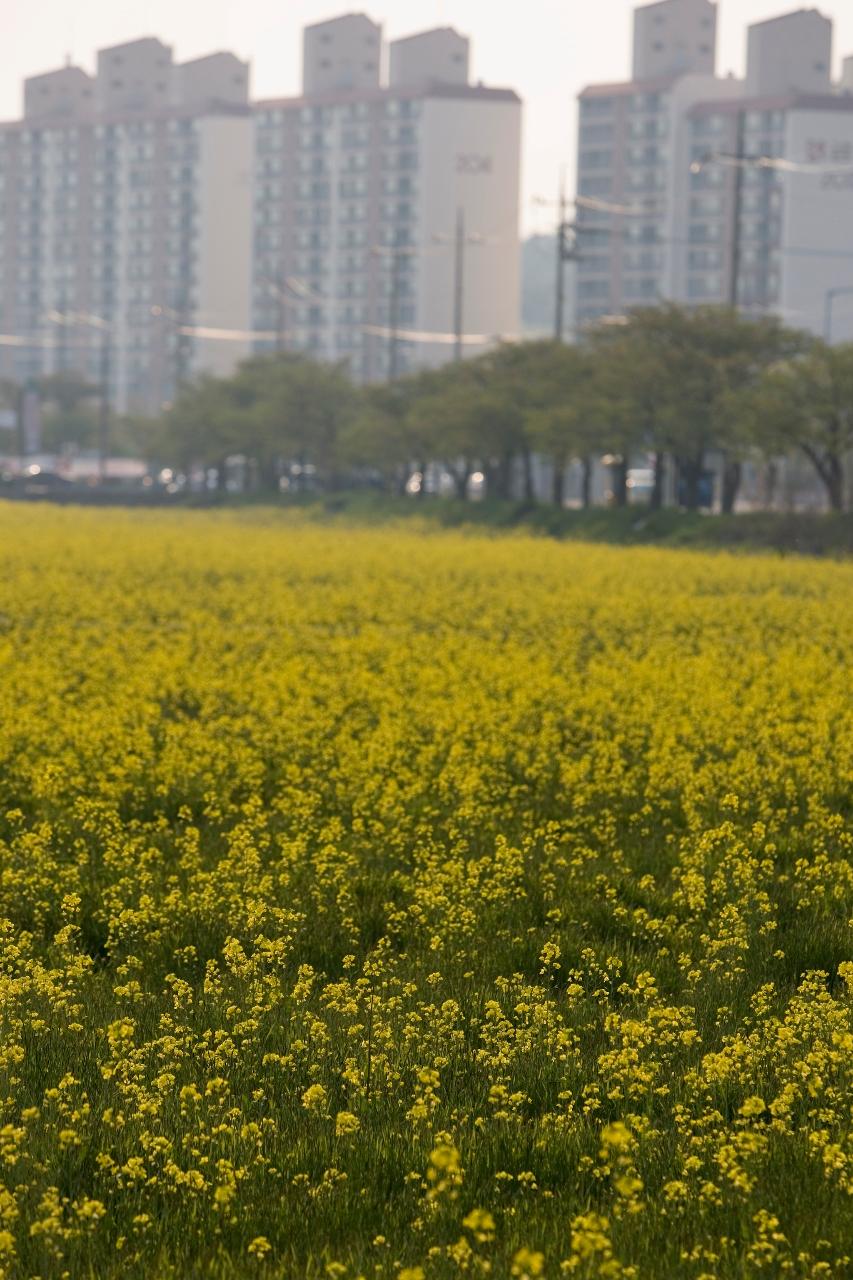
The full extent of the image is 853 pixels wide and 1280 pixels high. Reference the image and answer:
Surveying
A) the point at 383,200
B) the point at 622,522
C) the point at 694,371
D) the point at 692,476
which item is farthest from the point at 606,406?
the point at 383,200

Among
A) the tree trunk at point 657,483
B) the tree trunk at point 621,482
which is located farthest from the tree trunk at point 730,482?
the tree trunk at point 621,482

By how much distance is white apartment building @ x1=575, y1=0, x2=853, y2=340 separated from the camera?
15350 centimetres

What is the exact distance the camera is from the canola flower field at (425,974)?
6590mm

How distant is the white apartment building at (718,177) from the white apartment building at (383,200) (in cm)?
871

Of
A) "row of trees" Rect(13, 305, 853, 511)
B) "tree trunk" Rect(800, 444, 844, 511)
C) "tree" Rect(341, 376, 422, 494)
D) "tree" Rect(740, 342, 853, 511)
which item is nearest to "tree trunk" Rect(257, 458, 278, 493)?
"row of trees" Rect(13, 305, 853, 511)

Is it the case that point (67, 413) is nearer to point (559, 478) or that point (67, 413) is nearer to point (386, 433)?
point (386, 433)

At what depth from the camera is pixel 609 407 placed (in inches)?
2484

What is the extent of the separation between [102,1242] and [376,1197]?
0.95 metres

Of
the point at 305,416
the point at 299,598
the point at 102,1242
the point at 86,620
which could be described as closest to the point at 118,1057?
the point at 102,1242

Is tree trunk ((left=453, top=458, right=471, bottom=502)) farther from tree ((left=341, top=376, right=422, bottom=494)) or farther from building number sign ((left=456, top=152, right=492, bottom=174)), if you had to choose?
building number sign ((left=456, top=152, right=492, bottom=174))

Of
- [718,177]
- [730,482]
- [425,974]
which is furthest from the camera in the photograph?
[718,177]

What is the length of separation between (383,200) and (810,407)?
5344 inches

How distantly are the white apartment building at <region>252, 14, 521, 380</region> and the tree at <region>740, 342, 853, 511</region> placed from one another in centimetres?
11802

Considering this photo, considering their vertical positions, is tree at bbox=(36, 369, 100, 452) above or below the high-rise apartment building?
below
